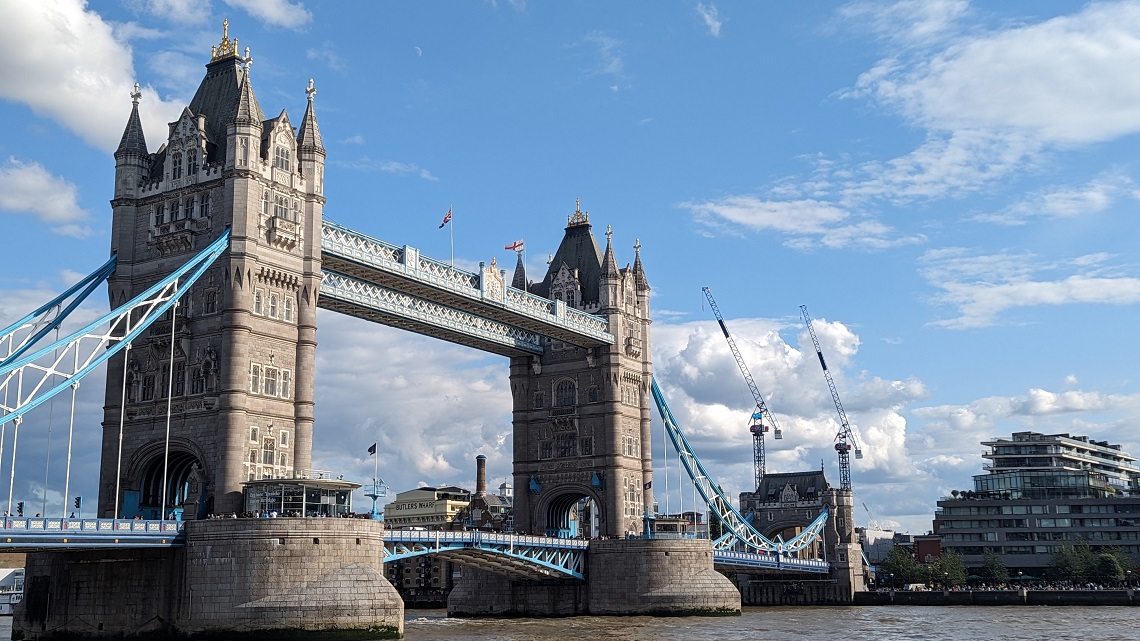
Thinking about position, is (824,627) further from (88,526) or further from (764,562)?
(88,526)

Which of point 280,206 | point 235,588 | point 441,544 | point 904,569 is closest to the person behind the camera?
point 235,588

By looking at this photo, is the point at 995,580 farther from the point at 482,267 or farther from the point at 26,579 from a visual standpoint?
the point at 26,579

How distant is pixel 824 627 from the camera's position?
8619cm

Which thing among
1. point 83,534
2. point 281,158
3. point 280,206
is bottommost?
point 83,534

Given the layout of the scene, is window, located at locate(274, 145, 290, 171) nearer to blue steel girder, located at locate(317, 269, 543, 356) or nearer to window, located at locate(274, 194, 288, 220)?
window, located at locate(274, 194, 288, 220)

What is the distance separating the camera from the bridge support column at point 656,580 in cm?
9662

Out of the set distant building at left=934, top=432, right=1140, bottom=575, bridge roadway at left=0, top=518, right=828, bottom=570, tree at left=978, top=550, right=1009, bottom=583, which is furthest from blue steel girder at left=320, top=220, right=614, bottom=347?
distant building at left=934, top=432, right=1140, bottom=575

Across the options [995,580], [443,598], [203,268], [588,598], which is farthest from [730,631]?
[995,580]

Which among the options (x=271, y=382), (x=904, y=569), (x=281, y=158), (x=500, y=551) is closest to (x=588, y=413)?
(x=500, y=551)

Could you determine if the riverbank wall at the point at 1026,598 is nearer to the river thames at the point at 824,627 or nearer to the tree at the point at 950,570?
the river thames at the point at 824,627

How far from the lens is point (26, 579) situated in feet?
232

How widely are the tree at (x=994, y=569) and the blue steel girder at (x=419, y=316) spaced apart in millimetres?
76727

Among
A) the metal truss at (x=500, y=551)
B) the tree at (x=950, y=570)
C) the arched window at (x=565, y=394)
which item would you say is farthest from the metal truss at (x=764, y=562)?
the tree at (x=950, y=570)

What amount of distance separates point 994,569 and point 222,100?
11486 centimetres
